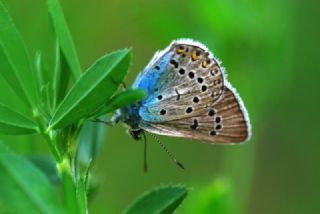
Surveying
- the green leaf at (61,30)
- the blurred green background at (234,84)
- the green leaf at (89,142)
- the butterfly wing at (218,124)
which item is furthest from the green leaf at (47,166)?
the green leaf at (61,30)

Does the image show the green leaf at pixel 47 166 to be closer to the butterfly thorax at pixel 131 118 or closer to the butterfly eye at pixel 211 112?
the butterfly thorax at pixel 131 118

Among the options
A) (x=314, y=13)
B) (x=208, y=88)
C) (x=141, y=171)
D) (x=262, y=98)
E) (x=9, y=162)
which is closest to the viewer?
(x=9, y=162)

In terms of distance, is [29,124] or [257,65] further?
[257,65]

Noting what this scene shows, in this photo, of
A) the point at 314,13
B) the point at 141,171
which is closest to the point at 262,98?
the point at 141,171

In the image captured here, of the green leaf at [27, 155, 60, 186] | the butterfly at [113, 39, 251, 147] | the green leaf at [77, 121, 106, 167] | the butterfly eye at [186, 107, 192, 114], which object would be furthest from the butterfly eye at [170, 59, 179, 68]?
the green leaf at [27, 155, 60, 186]

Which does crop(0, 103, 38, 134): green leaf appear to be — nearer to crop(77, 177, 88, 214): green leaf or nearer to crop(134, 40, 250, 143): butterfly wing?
crop(77, 177, 88, 214): green leaf

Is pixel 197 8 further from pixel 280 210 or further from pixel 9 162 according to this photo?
pixel 9 162

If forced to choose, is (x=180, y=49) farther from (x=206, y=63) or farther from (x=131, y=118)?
(x=131, y=118)
